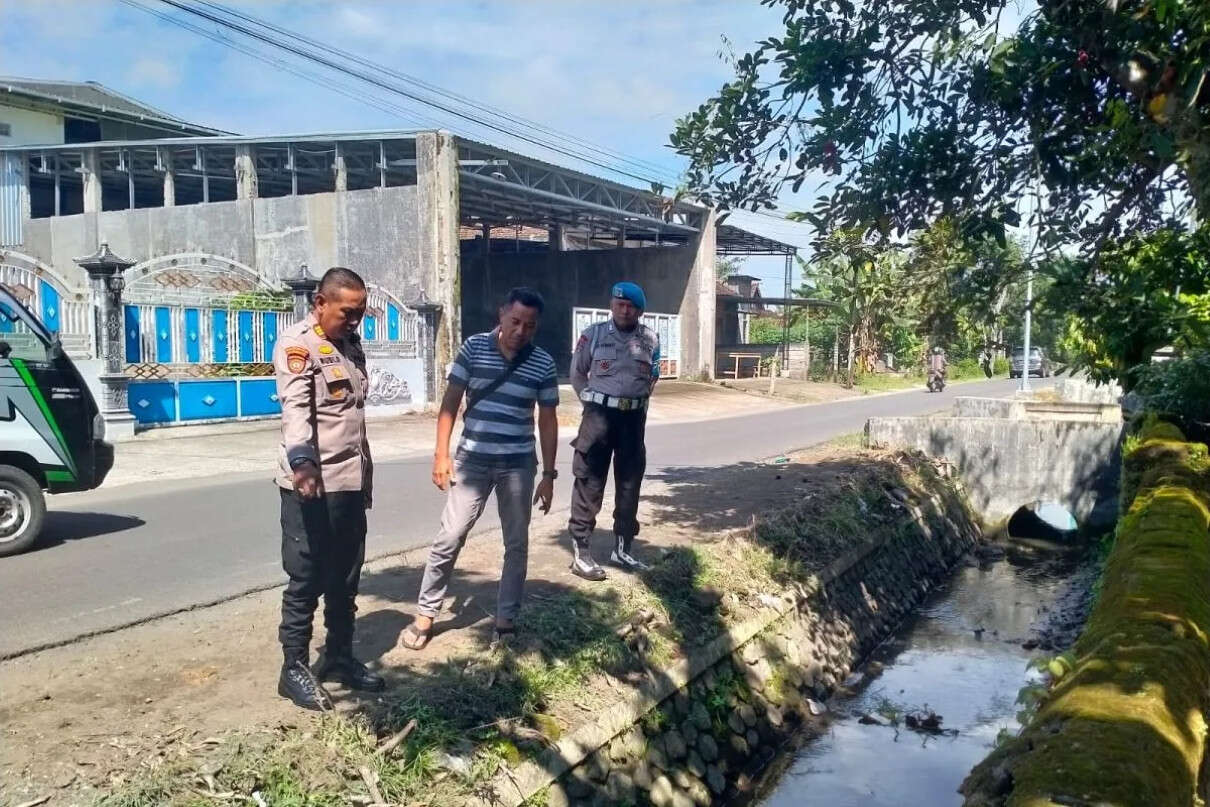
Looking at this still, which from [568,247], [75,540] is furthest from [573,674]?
[568,247]

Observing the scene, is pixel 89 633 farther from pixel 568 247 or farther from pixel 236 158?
pixel 568 247

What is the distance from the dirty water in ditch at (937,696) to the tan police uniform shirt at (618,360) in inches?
95.5

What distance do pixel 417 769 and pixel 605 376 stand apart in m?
2.91

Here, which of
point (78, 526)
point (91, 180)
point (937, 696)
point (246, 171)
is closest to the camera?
point (937, 696)

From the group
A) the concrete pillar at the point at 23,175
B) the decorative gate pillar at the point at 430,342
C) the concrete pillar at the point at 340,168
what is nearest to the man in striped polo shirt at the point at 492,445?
the decorative gate pillar at the point at 430,342

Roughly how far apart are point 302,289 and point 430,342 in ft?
10.7

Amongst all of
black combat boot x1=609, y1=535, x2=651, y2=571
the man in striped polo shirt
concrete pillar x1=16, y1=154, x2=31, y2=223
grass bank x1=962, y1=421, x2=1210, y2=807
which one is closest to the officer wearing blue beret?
black combat boot x1=609, y1=535, x2=651, y2=571

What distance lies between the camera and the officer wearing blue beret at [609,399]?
6.11 metres

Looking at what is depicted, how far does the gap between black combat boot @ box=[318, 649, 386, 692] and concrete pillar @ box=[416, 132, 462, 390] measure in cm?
1644

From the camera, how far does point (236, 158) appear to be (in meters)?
23.6

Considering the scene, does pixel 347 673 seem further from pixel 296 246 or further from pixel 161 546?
pixel 296 246

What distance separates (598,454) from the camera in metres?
6.21

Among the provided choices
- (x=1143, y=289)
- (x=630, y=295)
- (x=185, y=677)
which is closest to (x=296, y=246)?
(x=630, y=295)

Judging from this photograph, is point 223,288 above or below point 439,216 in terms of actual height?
below
